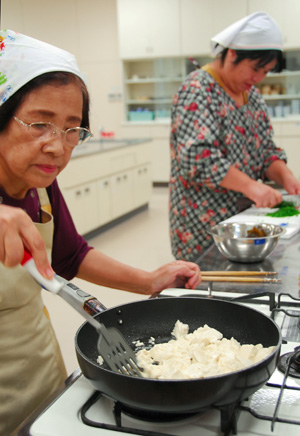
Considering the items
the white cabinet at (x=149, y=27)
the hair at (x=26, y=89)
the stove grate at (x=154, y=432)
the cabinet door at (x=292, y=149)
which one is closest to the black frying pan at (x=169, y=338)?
the stove grate at (x=154, y=432)

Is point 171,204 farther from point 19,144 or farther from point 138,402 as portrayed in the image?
point 138,402

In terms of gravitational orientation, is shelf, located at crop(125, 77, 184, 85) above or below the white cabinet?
below

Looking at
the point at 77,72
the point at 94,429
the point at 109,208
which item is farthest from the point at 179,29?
the point at 94,429

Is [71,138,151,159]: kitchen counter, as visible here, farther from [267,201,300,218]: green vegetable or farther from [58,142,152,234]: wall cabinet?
[267,201,300,218]: green vegetable

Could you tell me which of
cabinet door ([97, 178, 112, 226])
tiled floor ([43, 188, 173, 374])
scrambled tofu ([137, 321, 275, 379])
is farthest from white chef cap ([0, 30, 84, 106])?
cabinet door ([97, 178, 112, 226])

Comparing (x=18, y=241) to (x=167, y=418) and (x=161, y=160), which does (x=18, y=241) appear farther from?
(x=161, y=160)

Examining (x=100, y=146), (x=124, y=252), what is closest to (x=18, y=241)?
(x=124, y=252)

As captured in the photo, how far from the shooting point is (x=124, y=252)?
184 inches

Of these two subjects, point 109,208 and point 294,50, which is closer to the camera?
point 109,208

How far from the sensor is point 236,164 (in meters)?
2.27

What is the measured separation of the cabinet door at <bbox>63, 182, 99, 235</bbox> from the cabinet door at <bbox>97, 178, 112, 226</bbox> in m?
0.08

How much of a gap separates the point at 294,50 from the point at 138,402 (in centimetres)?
701

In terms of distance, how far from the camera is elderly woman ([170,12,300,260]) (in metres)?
2.12

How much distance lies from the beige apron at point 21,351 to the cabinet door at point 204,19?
20.8 feet
